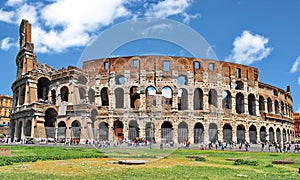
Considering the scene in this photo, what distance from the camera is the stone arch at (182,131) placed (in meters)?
41.1

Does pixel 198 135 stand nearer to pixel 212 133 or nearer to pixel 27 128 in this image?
pixel 212 133

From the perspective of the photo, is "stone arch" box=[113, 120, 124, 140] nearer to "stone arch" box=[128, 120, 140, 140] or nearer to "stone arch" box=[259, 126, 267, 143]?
"stone arch" box=[128, 120, 140, 140]

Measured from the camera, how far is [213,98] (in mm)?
46031

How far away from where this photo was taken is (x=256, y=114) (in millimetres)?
47875

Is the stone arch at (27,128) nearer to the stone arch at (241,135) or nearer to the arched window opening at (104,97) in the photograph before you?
the arched window opening at (104,97)

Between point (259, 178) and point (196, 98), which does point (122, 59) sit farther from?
point (259, 178)

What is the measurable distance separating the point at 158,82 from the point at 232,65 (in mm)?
12064

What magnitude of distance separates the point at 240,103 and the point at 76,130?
24368 mm

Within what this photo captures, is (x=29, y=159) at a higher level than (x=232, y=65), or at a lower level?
lower

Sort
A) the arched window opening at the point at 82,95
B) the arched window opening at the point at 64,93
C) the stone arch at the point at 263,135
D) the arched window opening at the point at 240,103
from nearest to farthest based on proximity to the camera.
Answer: the arched window opening at the point at 82,95 < the arched window opening at the point at 64,93 < the arched window opening at the point at 240,103 < the stone arch at the point at 263,135

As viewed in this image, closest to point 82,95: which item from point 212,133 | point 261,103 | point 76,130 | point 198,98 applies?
point 76,130

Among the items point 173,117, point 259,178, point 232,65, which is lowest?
point 259,178

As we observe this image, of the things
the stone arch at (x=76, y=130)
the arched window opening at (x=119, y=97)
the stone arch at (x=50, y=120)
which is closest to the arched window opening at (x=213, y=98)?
the arched window opening at (x=119, y=97)

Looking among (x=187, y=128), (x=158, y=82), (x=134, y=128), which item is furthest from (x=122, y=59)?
(x=187, y=128)
